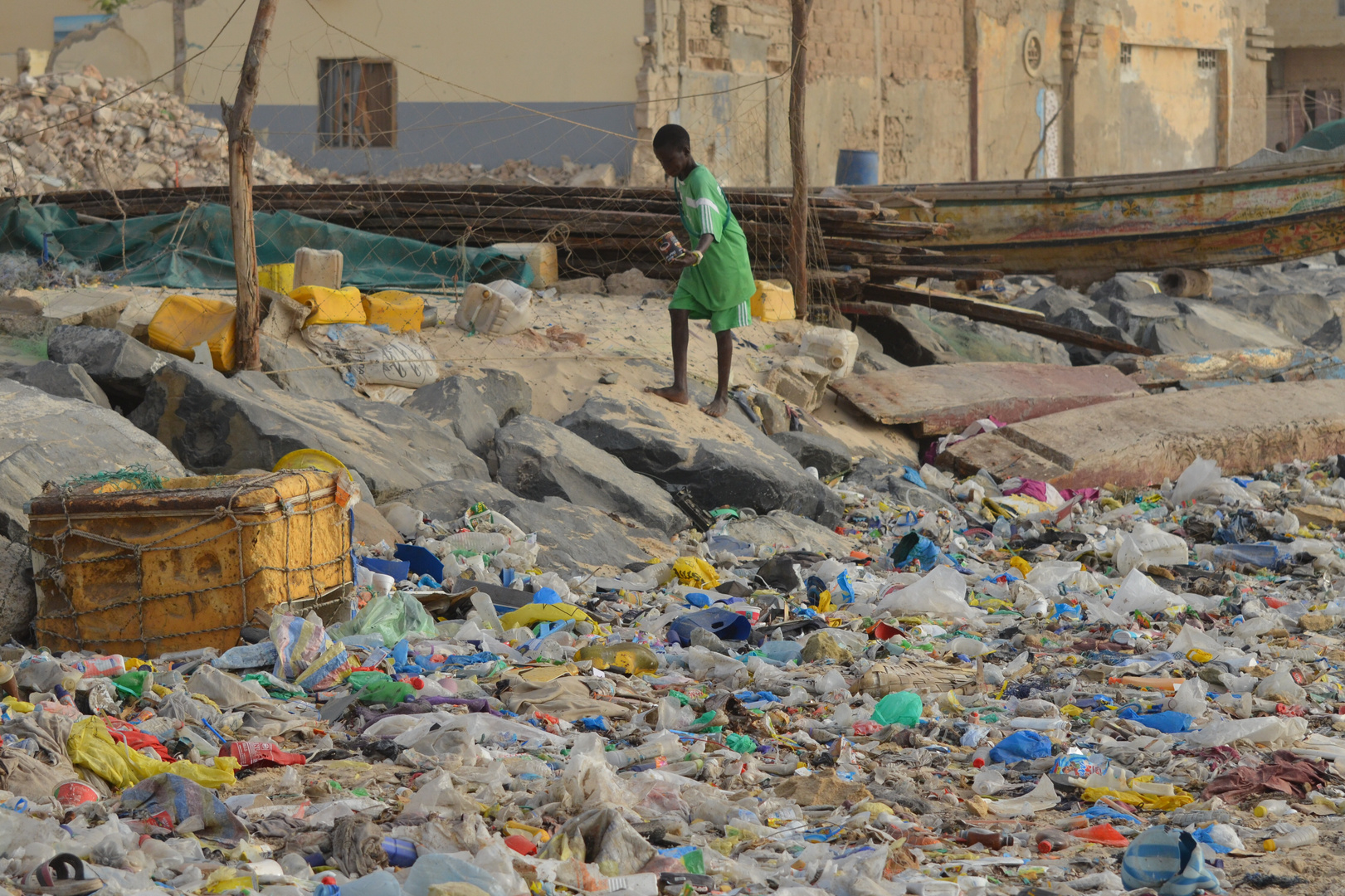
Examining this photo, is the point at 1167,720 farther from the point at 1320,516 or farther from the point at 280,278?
the point at 280,278

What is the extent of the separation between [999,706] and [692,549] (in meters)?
2.33

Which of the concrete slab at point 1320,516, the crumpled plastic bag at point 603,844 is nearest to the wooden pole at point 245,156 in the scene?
the crumpled plastic bag at point 603,844

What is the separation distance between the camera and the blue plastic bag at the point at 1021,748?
10.7 ft

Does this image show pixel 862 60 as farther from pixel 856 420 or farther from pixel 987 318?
pixel 856 420

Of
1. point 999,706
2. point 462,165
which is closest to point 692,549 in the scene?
point 999,706

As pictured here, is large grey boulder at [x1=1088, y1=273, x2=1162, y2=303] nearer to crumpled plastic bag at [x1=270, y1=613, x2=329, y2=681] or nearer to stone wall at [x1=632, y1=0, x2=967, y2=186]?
stone wall at [x1=632, y1=0, x2=967, y2=186]

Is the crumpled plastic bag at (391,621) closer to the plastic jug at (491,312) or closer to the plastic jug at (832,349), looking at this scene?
the plastic jug at (491,312)

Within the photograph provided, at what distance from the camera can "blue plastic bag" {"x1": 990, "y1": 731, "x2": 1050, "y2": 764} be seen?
3270mm

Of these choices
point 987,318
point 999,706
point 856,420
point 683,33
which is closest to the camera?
point 999,706

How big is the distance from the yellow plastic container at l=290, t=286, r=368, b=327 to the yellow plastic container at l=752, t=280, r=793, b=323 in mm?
2640

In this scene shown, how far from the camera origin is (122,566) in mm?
3924

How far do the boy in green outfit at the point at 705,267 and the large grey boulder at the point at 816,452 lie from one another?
42 centimetres

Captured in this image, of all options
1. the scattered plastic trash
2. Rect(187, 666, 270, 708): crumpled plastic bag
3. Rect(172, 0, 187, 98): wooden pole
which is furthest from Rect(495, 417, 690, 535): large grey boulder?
Rect(172, 0, 187, 98): wooden pole

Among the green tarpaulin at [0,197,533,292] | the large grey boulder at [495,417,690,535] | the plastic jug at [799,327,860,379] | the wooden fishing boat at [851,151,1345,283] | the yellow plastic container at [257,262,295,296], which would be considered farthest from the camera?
the wooden fishing boat at [851,151,1345,283]
